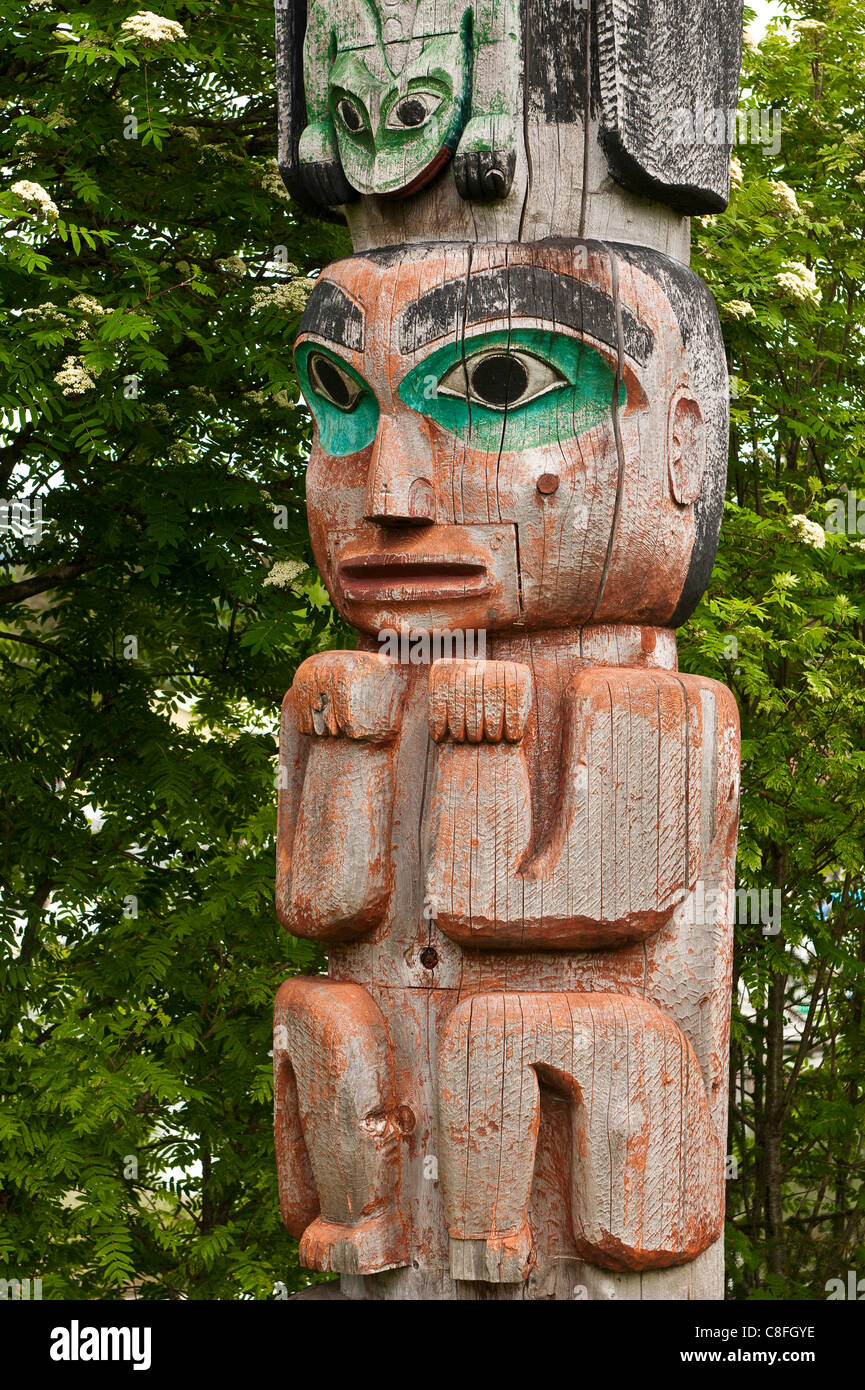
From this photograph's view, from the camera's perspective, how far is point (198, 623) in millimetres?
7586

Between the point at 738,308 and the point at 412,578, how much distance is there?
9.09 ft

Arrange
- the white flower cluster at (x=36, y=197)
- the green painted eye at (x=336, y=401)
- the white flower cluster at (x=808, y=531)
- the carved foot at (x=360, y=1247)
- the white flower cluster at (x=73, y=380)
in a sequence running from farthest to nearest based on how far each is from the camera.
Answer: the white flower cluster at (x=808, y=531)
the white flower cluster at (x=73, y=380)
the white flower cluster at (x=36, y=197)
the green painted eye at (x=336, y=401)
the carved foot at (x=360, y=1247)

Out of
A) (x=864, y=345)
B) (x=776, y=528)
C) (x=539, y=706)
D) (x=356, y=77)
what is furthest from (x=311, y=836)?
(x=864, y=345)

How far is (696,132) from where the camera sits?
483cm

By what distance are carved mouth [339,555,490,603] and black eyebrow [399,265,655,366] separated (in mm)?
601

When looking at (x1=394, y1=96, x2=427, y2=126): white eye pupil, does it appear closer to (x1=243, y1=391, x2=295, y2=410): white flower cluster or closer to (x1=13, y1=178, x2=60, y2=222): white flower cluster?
(x1=13, y1=178, x2=60, y2=222): white flower cluster

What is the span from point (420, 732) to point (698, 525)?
1.02 m

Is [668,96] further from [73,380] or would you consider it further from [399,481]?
[73,380]

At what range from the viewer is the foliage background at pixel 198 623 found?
6.42m

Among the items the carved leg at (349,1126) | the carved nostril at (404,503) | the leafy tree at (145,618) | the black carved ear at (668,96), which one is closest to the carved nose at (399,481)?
the carved nostril at (404,503)

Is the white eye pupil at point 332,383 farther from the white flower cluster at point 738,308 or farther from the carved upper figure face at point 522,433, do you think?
the white flower cluster at point 738,308

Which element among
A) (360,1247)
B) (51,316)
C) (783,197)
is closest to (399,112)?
(51,316)

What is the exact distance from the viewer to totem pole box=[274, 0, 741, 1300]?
4.31m

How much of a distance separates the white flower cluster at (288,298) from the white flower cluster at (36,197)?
3.04 ft
